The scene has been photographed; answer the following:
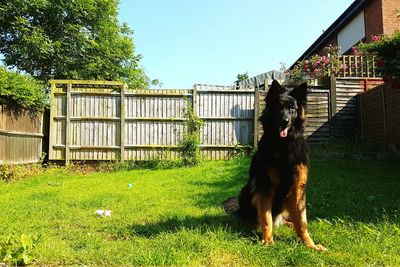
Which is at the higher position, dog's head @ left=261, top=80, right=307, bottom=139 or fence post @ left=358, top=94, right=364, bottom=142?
fence post @ left=358, top=94, right=364, bottom=142

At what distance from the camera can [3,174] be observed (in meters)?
10.7

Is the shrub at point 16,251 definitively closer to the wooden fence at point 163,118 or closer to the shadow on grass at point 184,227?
the shadow on grass at point 184,227

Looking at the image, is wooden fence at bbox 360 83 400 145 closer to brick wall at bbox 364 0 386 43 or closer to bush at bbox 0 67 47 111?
brick wall at bbox 364 0 386 43

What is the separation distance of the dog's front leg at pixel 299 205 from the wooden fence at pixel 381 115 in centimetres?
742

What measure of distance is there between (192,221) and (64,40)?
1923 cm

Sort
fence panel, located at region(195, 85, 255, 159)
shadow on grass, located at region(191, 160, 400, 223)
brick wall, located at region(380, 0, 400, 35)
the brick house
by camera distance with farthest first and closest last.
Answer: the brick house < brick wall, located at region(380, 0, 400, 35) < fence panel, located at region(195, 85, 255, 159) < shadow on grass, located at region(191, 160, 400, 223)

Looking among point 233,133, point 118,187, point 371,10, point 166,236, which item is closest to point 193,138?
point 233,133

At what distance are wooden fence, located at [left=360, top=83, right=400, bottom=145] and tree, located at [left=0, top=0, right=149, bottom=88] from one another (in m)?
14.7

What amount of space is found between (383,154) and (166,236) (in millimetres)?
8384

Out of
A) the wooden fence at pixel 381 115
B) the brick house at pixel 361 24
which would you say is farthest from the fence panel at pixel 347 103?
the brick house at pixel 361 24

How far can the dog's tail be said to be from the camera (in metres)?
5.70

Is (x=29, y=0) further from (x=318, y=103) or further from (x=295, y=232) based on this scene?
(x=295, y=232)

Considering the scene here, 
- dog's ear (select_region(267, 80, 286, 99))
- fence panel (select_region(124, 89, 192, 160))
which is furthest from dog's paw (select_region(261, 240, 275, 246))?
fence panel (select_region(124, 89, 192, 160))

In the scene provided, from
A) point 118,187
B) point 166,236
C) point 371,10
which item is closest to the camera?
point 166,236
